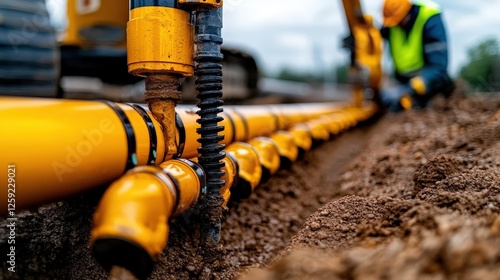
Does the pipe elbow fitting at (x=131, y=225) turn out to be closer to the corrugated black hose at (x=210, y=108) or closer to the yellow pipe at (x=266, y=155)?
the corrugated black hose at (x=210, y=108)

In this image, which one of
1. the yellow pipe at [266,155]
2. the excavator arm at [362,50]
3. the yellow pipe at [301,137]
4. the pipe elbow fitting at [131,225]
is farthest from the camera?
the excavator arm at [362,50]

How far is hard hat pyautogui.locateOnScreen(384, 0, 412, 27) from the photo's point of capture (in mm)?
6676

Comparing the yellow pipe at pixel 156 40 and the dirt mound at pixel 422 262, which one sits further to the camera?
the yellow pipe at pixel 156 40

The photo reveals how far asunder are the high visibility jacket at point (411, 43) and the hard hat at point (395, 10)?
0.52 feet

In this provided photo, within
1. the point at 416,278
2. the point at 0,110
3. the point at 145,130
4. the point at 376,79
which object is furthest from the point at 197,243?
the point at 376,79

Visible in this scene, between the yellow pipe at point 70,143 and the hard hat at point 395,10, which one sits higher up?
the hard hat at point 395,10

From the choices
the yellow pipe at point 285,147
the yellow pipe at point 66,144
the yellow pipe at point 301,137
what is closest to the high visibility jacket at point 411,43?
the yellow pipe at point 301,137

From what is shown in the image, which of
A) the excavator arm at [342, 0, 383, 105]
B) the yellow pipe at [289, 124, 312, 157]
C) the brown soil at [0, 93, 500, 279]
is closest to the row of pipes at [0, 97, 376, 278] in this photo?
the brown soil at [0, 93, 500, 279]

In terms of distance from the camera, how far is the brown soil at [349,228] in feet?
3.86

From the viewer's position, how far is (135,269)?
59.3 inches

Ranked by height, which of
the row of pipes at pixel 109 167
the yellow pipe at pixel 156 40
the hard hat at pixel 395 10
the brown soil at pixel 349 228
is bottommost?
the brown soil at pixel 349 228

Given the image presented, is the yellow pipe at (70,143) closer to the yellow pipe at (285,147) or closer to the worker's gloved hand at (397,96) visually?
the yellow pipe at (285,147)

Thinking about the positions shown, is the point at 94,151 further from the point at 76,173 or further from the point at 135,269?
the point at 135,269

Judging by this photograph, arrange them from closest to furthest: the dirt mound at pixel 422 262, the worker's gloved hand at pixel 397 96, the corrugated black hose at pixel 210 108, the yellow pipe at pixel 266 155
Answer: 1. the dirt mound at pixel 422 262
2. the corrugated black hose at pixel 210 108
3. the yellow pipe at pixel 266 155
4. the worker's gloved hand at pixel 397 96
